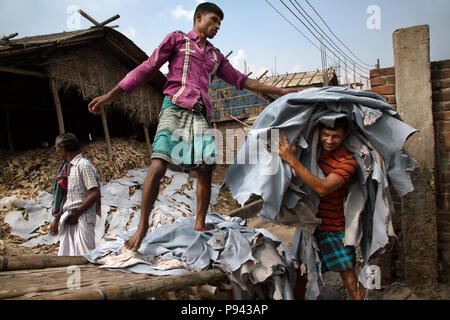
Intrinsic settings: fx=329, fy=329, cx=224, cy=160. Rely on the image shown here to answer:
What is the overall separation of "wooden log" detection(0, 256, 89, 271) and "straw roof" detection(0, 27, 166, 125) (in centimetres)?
533

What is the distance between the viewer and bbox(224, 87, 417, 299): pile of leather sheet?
83.4 inches

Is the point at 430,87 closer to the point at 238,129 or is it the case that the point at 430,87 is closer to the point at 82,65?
the point at 82,65

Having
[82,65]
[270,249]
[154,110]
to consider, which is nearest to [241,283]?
[270,249]

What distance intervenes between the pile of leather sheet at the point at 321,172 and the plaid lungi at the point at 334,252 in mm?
59

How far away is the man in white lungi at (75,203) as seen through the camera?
10.2ft

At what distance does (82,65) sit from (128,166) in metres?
2.80

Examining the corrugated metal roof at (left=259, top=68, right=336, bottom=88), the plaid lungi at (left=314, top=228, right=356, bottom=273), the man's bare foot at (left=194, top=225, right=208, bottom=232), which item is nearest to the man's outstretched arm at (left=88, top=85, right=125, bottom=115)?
the man's bare foot at (left=194, top=225, right=208, bottom=232)

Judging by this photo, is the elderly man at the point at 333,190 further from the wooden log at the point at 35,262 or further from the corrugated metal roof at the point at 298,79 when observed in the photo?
the corrugated metal roof at the point at 298,79

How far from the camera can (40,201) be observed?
6398 millimetres

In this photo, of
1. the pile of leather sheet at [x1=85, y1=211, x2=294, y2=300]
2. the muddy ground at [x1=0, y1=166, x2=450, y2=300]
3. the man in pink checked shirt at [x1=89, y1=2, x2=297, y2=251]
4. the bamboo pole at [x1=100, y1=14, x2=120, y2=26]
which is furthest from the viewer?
the bamboo pole at [x1=100, y1=14, x2=120, y2=26]

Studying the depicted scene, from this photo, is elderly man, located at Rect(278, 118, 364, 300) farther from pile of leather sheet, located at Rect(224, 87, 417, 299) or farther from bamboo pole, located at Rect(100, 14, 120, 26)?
bamboo pole, located at Rect(100, 14, 120, 26)

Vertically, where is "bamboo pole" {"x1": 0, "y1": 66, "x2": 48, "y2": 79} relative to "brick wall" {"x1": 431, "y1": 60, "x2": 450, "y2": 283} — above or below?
above

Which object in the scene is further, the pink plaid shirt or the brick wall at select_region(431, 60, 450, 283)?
the brick wall at select_region(431, 60, 450, 283)

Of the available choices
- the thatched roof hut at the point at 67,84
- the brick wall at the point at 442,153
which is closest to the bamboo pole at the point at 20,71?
the thatched roof hut at the point at 67,84
